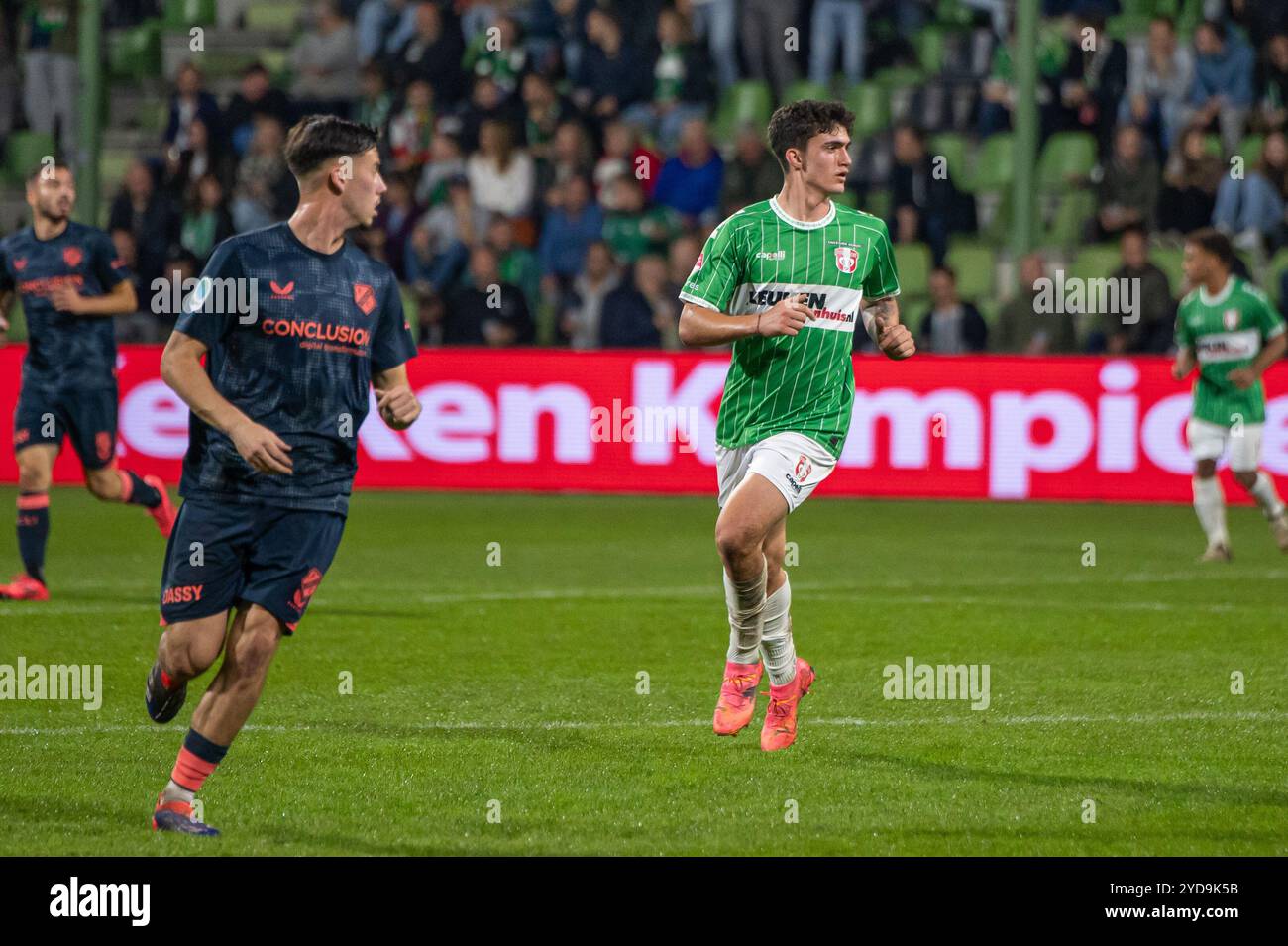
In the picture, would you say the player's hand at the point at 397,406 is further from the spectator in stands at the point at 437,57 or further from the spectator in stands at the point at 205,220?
the spectator in stands at the point at 437,57

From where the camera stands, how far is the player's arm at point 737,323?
21.1ft

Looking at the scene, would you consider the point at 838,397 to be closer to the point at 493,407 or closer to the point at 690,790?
the point at 690,790

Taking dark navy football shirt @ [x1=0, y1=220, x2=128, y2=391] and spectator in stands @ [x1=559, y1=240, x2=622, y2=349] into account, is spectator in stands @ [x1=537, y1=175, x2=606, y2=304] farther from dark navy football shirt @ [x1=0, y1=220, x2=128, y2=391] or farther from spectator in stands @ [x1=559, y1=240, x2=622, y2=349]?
dark navy football shirt @ [x1=0, y1=220, x2=128, y2=391]

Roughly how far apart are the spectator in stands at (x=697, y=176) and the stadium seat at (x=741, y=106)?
4.52 ft

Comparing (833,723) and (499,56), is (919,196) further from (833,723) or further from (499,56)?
(833,723)

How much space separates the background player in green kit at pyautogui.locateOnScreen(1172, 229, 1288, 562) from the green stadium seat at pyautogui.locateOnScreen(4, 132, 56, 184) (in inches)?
507

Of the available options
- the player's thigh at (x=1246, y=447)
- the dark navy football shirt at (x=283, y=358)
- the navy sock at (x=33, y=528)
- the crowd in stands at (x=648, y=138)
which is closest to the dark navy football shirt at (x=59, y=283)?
the navy sock at (x=33, y=528)

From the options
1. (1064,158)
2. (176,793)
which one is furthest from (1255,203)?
(176,793)

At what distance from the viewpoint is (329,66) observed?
20.2 m

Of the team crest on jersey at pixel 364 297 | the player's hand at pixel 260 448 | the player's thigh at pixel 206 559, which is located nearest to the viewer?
the player's hand at pixel 260 448

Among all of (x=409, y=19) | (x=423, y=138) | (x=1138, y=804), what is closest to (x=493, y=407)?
(x=423, y=138)

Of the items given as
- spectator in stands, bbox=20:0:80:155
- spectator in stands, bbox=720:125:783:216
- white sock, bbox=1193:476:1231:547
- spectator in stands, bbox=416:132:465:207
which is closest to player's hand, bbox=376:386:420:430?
white sock, bbox=1193:476:1231:547

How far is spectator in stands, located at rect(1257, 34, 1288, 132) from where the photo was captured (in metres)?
18.2

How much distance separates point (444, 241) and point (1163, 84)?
6.79m
